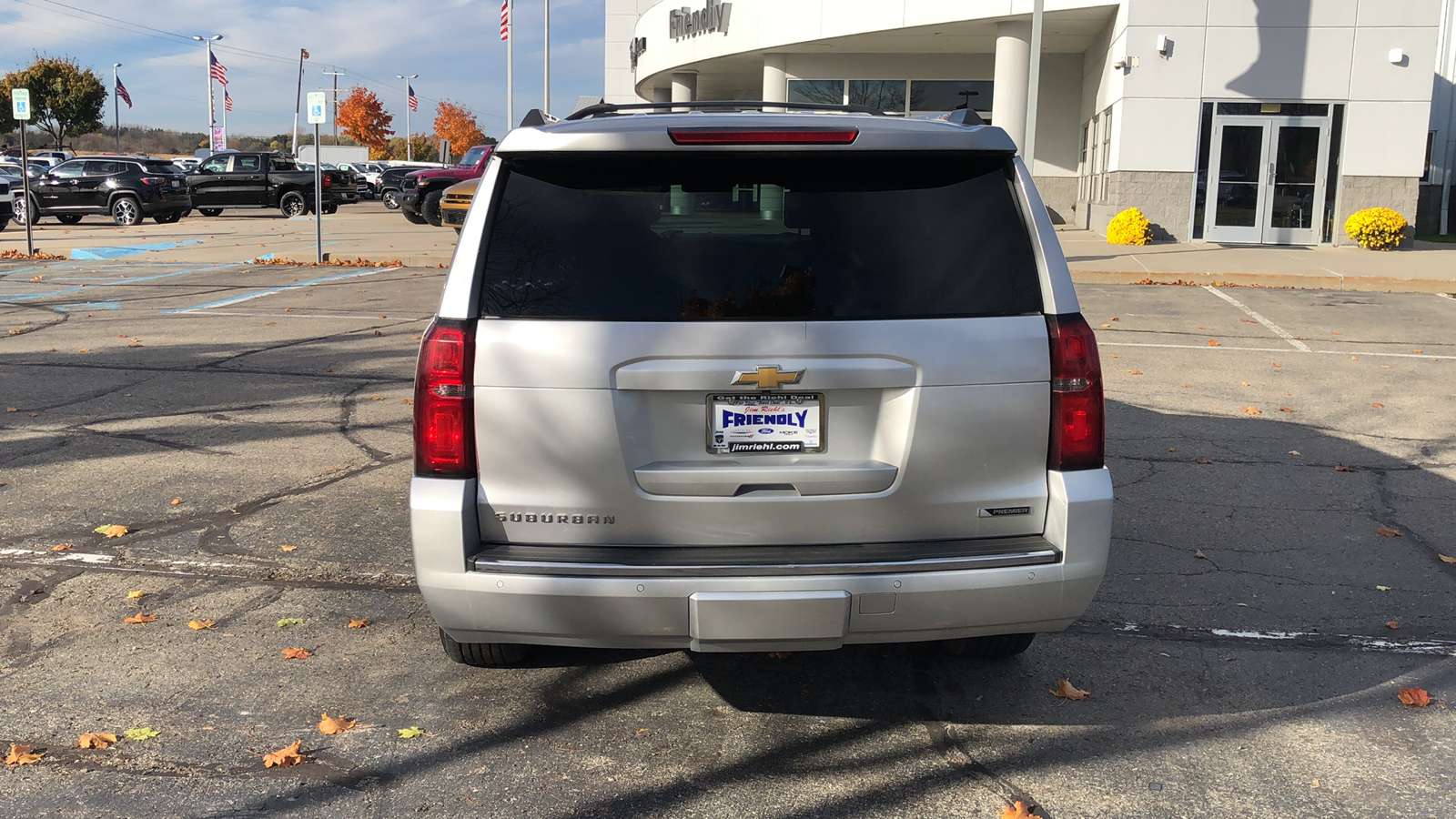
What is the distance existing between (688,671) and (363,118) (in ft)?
333

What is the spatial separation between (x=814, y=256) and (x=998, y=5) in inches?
979

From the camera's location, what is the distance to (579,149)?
322cm

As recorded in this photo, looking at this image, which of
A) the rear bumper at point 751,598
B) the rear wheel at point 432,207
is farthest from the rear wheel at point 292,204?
the rear bumper at point 751,598

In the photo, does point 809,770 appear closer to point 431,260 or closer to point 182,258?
point 431,260

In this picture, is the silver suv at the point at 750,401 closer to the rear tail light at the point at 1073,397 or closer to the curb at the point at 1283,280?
the rear tail light at the point at 1073,397

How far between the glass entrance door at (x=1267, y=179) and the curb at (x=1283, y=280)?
271 inches

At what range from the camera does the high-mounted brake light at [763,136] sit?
3207mm

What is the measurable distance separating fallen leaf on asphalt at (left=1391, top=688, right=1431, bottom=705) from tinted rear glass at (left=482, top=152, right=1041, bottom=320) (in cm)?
197

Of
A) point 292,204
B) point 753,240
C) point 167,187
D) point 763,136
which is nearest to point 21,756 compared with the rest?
point 753,240

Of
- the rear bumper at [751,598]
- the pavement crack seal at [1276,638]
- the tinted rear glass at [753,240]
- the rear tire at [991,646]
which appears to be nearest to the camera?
the rear bumper at [751,598]

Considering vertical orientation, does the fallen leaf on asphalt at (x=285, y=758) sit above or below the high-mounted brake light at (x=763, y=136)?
below

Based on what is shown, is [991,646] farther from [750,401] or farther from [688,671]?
[750,401]

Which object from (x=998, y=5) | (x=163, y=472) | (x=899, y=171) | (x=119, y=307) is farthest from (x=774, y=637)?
(x=998, y=5)

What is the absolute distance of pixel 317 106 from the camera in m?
18.0
